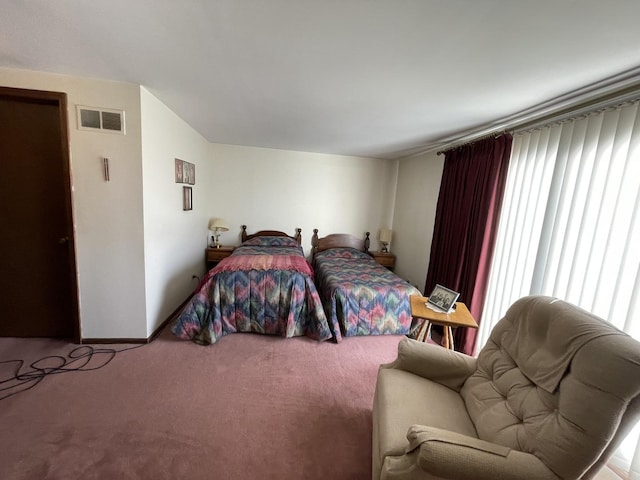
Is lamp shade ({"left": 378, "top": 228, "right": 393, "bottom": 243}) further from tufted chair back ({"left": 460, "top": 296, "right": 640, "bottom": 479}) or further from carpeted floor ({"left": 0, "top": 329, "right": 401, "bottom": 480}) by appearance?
tufted chair back ({"left": 460, "top": 296, "right": 640, "bottom": 479})

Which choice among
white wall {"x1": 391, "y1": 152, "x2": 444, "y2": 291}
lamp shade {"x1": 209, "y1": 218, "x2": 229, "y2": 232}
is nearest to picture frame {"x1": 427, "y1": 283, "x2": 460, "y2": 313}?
white wall {"x1": 391, "y1": 152, "x2": 444, "y2": 291}

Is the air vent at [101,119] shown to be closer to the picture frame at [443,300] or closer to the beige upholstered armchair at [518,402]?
the beige upholstered armchair at [518,402]

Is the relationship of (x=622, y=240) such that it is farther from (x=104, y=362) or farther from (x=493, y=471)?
(x=104, y=362)

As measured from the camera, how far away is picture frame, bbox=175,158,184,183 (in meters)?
2.85

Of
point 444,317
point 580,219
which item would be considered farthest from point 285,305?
point 580,219

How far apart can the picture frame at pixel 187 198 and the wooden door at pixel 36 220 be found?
1.07 metres

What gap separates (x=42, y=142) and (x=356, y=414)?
10.9ft

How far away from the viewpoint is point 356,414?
174 centimetres

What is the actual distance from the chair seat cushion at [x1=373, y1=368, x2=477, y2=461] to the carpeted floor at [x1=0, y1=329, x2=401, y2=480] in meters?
0.45

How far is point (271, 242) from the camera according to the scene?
422cm

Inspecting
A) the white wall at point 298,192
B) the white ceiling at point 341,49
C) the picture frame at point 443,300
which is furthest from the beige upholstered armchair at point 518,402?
the white wall at point 298,192

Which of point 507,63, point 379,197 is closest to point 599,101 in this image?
point 507,63

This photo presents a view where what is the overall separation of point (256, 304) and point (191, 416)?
112 centimetres

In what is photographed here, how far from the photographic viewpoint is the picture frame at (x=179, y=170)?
9.35 ft
